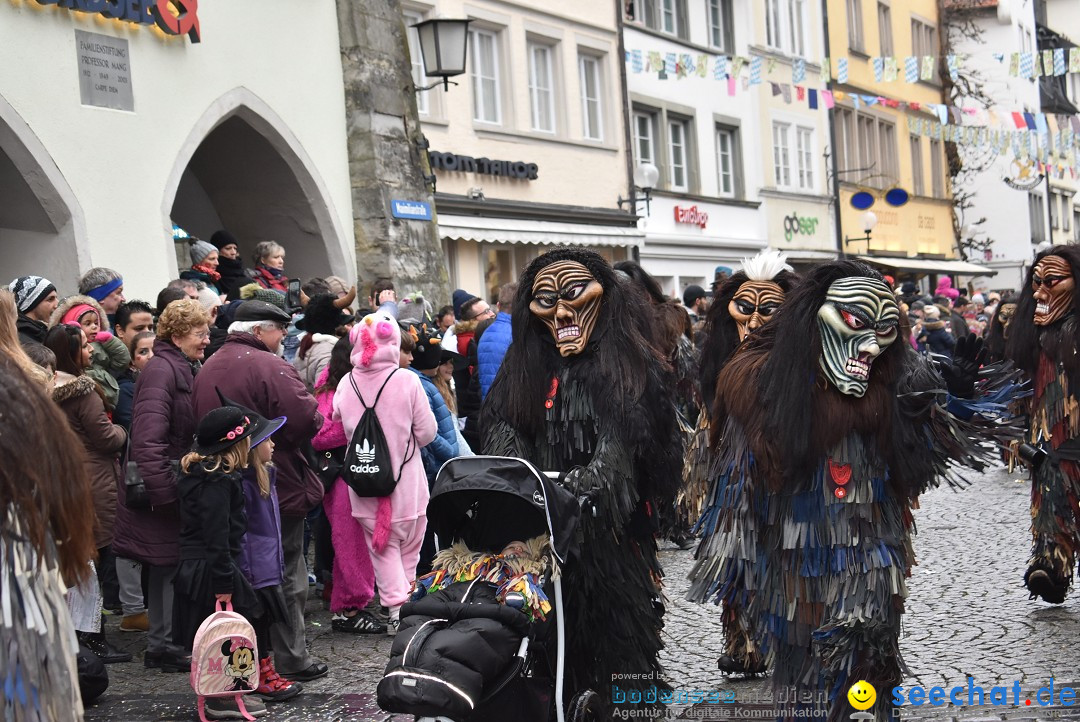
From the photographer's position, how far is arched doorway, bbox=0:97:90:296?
11.3m

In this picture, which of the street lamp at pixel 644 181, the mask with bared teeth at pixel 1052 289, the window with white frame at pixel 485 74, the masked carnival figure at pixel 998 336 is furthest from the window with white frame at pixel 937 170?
the mask with bared teeth at pixel 1052 289

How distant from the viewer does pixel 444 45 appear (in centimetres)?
1431

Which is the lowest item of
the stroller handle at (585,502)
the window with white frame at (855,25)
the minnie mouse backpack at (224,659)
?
the minnie mouse backpack at (224,659)

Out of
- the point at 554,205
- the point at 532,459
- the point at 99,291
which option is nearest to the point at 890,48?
the point at 554,205

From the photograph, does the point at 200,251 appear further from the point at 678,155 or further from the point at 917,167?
the point at 917,167

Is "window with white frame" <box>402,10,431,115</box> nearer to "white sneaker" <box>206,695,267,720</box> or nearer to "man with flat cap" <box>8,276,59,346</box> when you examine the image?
"man with flat cap" <box>8,276,59,346</box>

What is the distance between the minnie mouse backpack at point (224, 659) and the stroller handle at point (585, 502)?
188 centimetres

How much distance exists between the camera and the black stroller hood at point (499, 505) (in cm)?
495

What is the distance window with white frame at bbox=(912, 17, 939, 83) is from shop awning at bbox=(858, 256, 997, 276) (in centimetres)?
562

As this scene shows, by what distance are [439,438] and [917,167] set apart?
107ft

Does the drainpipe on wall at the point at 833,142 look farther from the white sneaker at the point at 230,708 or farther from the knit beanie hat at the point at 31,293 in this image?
the white sneaker at the point at 230,708

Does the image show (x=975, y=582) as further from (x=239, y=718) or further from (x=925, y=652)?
(x=239, y=718)

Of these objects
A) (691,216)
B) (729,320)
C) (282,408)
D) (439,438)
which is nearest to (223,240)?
(439,438)

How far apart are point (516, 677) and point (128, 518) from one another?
10.8ft
